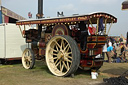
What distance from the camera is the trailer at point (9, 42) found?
371 inches

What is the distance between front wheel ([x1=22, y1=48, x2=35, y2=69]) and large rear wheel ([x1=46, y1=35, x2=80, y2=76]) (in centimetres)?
113

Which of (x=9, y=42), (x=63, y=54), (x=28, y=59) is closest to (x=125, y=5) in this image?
(x=63, y=54)

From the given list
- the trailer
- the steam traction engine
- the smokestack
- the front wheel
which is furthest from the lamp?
the smokestack

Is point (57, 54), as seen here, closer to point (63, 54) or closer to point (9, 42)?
point (63, 54)

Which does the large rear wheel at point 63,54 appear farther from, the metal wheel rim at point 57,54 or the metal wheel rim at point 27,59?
the metal wheel rim at point 27,59

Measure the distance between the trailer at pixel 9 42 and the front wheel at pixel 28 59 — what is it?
1.40m

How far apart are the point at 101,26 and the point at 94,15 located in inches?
21.2

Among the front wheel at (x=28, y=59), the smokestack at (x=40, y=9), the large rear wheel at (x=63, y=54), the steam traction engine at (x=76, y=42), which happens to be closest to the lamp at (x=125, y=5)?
the steam traction engine at (x=76, y=42)

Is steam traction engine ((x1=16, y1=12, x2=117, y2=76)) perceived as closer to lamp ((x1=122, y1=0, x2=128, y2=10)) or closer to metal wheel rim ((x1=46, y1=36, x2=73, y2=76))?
metal wheel rim ((x1=46, y1=36, x2=73, y2=76))

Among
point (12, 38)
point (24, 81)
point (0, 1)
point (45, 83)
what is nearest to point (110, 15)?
point (45, 83)

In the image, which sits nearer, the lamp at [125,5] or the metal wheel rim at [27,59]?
the lamp at [125,5]

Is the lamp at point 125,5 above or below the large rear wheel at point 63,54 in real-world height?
above

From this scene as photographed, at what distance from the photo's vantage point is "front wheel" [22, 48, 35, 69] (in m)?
7.77

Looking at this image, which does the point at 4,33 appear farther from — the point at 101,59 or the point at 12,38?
the point at 101,59
